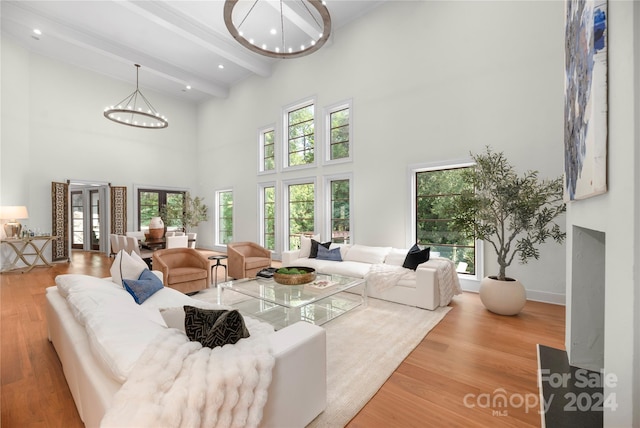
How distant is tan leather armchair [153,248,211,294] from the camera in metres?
4.01

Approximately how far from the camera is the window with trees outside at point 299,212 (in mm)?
7031

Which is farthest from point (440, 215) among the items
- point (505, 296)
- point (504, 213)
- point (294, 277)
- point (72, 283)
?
point (72, 283)

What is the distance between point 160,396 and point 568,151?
303 centimetres

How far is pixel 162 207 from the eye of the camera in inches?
381

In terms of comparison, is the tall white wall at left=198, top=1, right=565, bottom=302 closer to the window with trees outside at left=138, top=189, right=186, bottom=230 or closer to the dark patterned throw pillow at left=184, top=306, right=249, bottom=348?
the dark patterned throw pillow at left=184, top=306, right=249, bottom=348

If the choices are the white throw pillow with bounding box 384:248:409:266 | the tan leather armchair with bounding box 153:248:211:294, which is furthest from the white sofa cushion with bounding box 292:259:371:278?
the tan leather armchair with bounding box 153:248:211:294

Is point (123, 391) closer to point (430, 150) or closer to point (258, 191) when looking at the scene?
point (430, 150)

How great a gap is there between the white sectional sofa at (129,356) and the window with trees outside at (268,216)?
20.2ft

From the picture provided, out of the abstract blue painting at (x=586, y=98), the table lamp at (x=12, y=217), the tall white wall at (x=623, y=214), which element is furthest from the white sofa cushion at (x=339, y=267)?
the table lamp at (x=12, y=217)

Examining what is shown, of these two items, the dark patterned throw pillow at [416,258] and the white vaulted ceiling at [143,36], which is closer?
the dark patterned throw pillow at [416,258]

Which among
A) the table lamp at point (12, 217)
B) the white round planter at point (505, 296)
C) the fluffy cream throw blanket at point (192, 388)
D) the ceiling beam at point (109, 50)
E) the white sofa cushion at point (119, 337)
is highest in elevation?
the ceiling beam at point (109, 50)

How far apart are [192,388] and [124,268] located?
2305 mm

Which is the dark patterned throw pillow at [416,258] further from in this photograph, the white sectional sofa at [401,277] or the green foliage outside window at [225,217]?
the green foliage outside window at [225,217]

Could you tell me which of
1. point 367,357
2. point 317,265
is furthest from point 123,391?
point 317,265
